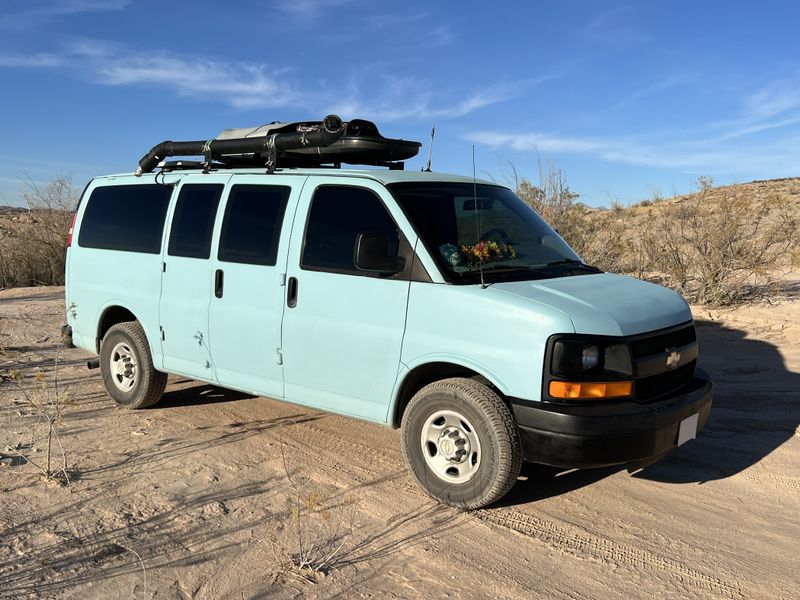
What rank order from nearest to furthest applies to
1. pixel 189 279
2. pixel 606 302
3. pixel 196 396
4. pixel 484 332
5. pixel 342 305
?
pixel 484 332
pixel 606 302
pixel 342 305
pixel 189 279
pixel 196 396

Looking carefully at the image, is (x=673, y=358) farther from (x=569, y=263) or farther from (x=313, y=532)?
(x=313, y=532)

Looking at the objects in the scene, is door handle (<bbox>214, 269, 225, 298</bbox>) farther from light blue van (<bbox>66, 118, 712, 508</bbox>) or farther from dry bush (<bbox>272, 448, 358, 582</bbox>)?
dry bush (<bbox>272, 448, 358, 582</bbox>)

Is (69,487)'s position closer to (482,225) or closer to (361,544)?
(361,544)

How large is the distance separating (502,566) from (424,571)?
0.43 m

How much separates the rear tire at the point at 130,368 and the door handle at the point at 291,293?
2.00 m

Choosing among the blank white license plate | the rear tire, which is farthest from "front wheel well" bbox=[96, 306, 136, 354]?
the blank white license plate

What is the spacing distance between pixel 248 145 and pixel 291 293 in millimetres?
1644

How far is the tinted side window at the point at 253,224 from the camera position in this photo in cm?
537

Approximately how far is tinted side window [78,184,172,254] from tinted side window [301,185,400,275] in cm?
187

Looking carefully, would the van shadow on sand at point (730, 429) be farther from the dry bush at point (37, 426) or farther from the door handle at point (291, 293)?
the dry bush at point (37, 426)

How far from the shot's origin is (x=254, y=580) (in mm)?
3482

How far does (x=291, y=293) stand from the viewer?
17.0 feet

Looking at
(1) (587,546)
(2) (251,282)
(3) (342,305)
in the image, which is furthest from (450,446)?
(2) (251,282)

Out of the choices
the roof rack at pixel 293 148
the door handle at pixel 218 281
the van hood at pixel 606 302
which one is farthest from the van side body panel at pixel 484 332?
the door handle at pixel 218 281
